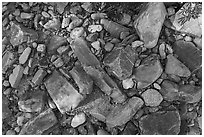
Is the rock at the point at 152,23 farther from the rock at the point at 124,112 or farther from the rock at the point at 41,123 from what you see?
the rock at the point at 41,123

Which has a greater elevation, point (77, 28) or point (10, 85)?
point (77, 28)

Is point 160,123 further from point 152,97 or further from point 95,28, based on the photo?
point 95,28

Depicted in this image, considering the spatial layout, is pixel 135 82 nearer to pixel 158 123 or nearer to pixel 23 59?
pixel 158 123

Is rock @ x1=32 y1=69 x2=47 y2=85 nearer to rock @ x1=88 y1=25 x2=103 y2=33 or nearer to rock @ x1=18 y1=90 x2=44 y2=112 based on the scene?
rock @ x1=18 y1=90 x2=44 y2=112

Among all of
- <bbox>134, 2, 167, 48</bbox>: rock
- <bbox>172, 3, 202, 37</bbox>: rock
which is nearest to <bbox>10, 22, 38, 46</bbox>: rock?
<bbox>134, 2, 167, 48</bbox>: rock

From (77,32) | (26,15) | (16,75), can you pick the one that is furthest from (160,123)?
(26,15)

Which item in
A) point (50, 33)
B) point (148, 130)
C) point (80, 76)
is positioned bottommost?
point (148, 130)

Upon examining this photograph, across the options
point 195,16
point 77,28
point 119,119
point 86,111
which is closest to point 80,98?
point 86,111
